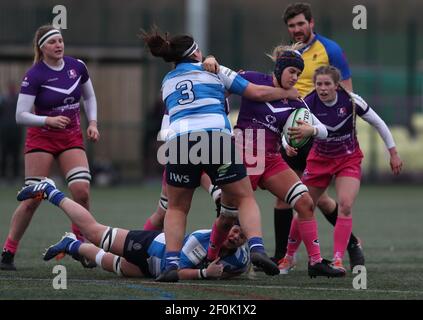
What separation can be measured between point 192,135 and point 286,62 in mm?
874

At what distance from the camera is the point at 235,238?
772cm

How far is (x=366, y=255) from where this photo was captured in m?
9.79

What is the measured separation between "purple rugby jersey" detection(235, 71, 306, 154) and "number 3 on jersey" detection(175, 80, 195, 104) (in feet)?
1.74

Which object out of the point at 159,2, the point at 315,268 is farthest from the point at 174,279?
the point at 159,2

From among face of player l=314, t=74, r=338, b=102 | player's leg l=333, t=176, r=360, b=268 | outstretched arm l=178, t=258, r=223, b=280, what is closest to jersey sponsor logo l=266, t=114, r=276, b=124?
face of player l=314, t=74, r=338, b=102

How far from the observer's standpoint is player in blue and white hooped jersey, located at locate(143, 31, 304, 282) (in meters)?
7.40

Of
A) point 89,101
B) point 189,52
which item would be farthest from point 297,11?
point 89,101

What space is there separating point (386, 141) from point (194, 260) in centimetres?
189

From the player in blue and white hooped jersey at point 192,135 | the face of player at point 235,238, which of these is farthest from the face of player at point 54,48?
the face of player at point 235,238

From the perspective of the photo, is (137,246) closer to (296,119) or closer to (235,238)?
(235,238)

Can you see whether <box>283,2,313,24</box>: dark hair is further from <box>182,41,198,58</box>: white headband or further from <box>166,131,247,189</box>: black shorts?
<box>166,131,247,189</box>: black shorts

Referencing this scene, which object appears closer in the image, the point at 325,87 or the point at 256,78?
the point at 256,78

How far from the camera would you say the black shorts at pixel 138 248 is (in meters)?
7.64
